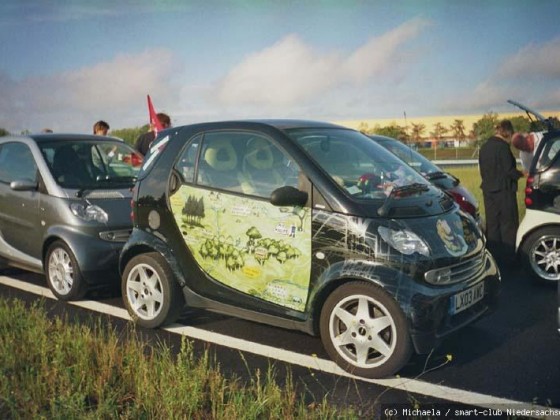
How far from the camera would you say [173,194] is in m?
5.31

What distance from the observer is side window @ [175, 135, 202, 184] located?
207 inches

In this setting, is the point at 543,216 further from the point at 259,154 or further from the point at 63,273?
the point at 63,273

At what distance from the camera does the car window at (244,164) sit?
4.73m

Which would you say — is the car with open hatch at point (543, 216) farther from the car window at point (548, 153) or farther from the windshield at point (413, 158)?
the windshield at point (413, 158)

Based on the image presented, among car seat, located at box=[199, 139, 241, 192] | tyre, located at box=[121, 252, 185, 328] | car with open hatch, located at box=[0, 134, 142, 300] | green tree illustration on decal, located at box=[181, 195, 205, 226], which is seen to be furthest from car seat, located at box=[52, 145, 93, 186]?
car seat, located at box=[199, 139, 241, 192]

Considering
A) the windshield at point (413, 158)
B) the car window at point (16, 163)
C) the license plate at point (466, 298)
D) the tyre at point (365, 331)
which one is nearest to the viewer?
the tyre at point (365, 331)

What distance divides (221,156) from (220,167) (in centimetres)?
9

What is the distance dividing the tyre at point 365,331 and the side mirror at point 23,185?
3892mm

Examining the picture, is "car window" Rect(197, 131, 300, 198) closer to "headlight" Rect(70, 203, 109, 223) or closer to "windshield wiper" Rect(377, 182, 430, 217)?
"windshield wiper" Rect(377, 182, 430, 217)

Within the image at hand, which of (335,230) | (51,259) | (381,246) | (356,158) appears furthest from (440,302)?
(51,259)

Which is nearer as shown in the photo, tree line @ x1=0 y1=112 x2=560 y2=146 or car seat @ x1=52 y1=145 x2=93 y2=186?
car seat @ x1=52 y1=145 x2=93 y2=186

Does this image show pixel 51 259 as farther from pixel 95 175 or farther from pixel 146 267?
pixel 146 267

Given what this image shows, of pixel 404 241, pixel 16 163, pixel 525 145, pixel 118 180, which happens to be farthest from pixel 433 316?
pixel 16 163

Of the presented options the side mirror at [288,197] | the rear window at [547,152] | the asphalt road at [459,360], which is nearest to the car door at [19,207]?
the asphalt road at [459,360]
